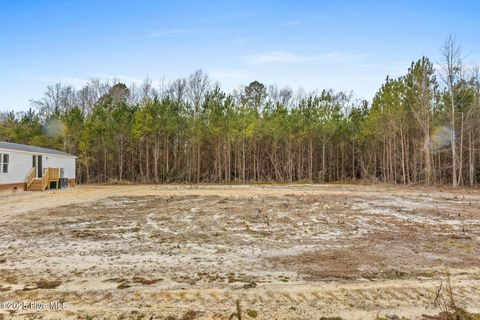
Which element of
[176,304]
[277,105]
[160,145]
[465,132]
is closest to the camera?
[176,304]

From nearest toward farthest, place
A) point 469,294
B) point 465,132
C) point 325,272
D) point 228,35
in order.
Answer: point 469,294 → point 325,272 → point 228,35 → point 465,132

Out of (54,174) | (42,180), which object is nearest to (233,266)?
(42,180)

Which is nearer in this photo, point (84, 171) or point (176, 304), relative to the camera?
point (176, 304)

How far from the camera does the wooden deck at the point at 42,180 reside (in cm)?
1850

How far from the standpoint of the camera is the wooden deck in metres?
18.5

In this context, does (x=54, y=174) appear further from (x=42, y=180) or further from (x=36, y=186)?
(x=36, y=186)

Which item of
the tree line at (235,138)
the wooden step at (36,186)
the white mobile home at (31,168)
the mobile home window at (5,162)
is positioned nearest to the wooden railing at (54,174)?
the white mobile home at (31,168)

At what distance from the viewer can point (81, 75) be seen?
38094 millimetres

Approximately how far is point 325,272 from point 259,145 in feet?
90.9

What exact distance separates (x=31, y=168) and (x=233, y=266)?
1968 centimetres

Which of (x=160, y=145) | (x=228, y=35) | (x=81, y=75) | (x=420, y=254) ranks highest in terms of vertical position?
(x=81, y=75)

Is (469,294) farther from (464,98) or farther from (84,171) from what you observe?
(84,171)

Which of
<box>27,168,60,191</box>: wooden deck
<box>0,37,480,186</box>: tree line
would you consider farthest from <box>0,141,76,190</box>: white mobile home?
<box>0,37,480,186</box>: tree line

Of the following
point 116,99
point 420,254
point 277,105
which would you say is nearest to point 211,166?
point 277,105
